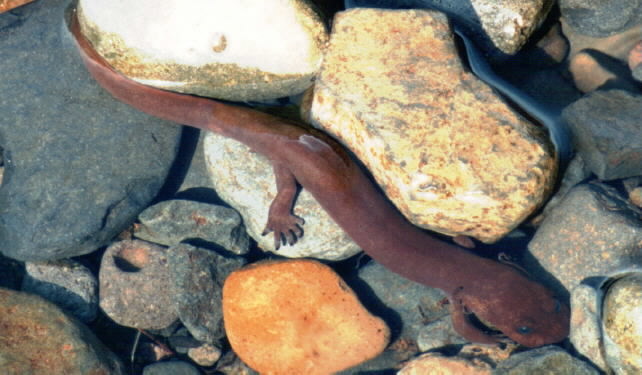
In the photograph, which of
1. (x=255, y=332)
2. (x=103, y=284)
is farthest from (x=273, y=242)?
(x=103, y=284)

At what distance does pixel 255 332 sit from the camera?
582 cm

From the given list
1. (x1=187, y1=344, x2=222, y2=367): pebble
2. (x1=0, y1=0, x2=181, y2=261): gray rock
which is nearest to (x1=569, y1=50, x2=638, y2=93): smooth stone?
(x1=0, y1=0, x2=181, y2=261): gray rock

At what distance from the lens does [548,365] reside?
484 centimetres

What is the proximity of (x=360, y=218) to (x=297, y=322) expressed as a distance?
140 centimetres

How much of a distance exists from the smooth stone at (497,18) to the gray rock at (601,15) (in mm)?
816

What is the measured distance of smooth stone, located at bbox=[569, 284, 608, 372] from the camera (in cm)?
491

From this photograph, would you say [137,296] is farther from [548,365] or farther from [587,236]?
[587,236]

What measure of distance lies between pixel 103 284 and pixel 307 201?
2.70 m

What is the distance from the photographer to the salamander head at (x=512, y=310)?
5.42 m

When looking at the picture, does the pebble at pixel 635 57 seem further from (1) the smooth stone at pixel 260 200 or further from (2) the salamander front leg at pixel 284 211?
(2) the salamander front leg at pixel 284 211

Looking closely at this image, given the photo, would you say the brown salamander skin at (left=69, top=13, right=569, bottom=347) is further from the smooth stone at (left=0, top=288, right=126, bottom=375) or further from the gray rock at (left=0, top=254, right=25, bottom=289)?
the gray rock at (left=0, top=254, right=25, bottom=289)

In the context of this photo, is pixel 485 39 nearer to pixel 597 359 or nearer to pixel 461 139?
pixel 461 139

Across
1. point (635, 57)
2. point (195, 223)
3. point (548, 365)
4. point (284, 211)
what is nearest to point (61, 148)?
point (195, 223)

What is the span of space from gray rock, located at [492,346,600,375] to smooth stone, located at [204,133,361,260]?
2.17 metres
